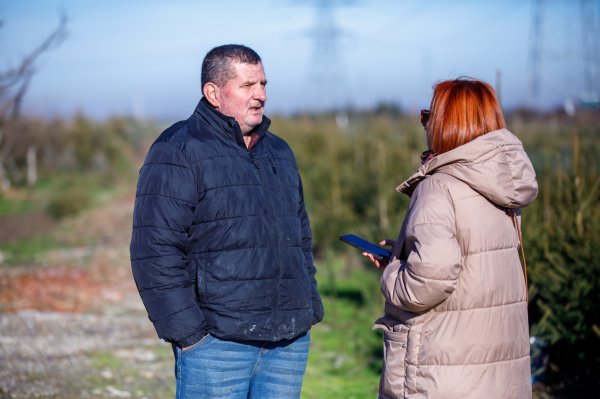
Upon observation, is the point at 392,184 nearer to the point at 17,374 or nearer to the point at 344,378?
the point at 344,378

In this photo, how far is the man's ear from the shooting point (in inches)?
112

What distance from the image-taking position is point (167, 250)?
8.59 ft

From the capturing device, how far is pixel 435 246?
2.34 metres

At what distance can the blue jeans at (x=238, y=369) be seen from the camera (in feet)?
8.79

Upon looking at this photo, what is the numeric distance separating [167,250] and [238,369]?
517mm

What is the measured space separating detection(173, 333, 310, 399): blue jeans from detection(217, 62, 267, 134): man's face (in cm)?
82

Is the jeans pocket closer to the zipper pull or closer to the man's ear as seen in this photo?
the zipper pull

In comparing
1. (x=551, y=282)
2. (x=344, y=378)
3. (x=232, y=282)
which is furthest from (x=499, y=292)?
(x=344, y=378)

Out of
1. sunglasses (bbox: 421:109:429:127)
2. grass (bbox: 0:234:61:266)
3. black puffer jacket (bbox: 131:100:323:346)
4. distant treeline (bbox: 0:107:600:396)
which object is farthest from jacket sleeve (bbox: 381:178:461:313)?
grass (bbox: 0:234:61:266)

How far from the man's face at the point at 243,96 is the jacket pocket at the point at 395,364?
3.09 feet

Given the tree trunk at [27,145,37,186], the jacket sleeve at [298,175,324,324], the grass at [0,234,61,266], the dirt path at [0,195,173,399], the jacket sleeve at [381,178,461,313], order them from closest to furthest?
the jacket sleeve at [381,178,461,313] → the jacket sleeve at [298,175,324,324] → the dirt path at [0,195,173,399] → the grass at [0,234,61,266] → the tree trunk at [27,145,37,186]

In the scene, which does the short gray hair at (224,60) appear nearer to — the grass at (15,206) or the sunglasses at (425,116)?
the sunglasses at (425,116)

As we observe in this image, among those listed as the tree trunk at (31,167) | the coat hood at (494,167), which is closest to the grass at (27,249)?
the tree trunk at (31,167)

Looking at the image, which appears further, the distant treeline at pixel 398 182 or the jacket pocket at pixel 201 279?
the distant treeline at pixel 398 182
